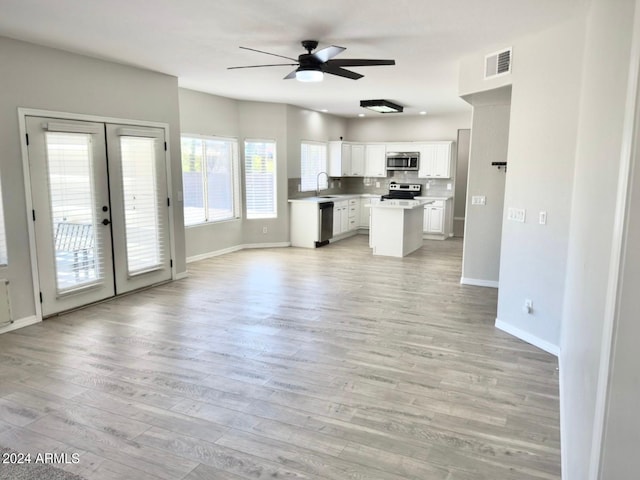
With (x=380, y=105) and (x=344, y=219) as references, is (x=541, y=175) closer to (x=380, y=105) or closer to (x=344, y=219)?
(x=380, y=105)

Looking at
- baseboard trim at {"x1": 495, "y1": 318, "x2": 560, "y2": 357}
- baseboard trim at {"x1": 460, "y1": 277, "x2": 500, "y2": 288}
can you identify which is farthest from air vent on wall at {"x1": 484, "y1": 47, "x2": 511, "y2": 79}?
baseboard trim at {"x1": 460, "y1": 277, "x2": 500, "y2": 288}

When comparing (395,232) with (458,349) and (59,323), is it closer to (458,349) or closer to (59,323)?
(458,349)

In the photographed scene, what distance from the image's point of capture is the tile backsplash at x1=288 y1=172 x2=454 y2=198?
10766mm

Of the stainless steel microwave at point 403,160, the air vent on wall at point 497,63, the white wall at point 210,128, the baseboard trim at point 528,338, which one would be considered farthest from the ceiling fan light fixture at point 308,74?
the stainless steel microwave at point 403,160

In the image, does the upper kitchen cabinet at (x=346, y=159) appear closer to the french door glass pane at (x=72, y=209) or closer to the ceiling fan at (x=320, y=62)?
the ceiling fan at (x=320, y=62)

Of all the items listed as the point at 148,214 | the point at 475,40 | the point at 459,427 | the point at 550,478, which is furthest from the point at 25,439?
the point at 475,40

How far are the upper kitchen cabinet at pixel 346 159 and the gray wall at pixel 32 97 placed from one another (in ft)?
18.7

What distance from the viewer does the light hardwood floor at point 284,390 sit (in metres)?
2.52

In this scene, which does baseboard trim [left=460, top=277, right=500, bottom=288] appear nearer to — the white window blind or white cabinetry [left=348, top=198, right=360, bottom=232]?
white cabinetry [left=348, top=198, right=360, bottom=232]

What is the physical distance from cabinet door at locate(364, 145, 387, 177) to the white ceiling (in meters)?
5.03

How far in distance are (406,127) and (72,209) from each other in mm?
8152

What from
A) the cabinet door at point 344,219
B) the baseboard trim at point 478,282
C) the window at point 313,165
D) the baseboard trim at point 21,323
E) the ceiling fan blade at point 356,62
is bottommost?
the baseboard trim at point 21,323

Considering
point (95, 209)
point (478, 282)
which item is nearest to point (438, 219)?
point (478, 282)

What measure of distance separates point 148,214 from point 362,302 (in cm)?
309
